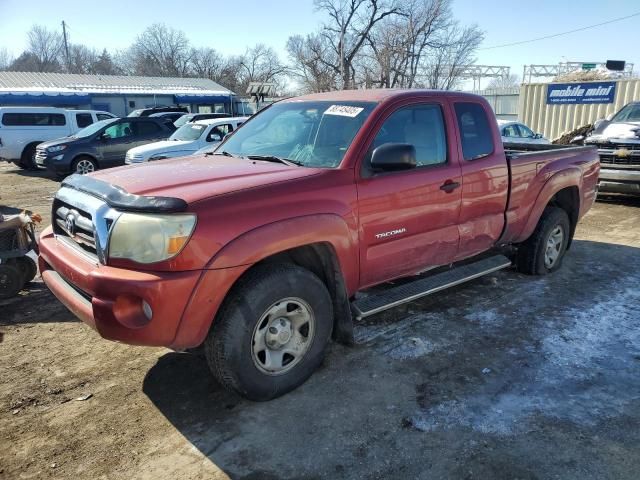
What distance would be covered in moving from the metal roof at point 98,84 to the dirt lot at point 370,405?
33193mm

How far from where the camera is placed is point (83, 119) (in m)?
18.4

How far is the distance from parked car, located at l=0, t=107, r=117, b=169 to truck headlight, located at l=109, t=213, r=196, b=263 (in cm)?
1656

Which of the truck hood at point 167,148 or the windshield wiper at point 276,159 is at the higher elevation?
the windshield wiper at point 276,159

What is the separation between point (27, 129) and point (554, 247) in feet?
55.6

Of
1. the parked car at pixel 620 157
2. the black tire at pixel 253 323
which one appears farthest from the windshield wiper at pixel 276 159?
the parked car at pixel 620 157

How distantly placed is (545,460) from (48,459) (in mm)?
2656

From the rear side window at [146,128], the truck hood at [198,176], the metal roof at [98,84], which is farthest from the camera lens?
the metal roof at [98,84]

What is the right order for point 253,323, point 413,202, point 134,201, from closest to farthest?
point 134,201, point 253,323, point 413,202

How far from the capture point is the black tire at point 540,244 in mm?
5379

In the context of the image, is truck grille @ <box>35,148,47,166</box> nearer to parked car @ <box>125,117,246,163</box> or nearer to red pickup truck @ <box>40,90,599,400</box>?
parked car @ <box>125,117,246,163</box>

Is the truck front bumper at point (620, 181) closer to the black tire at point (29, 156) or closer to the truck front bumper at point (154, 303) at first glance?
the truck front bumper at point (154, 303)

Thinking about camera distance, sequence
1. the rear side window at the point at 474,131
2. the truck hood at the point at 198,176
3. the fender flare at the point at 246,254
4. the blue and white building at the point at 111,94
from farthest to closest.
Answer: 1. the blue and white building at the point at 111,94
2. the rear side window at the point at 474,131
3. the truck hood at the point at 198,176
4. the fender flare at the point at 246,254

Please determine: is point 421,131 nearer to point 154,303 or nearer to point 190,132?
point 154,303

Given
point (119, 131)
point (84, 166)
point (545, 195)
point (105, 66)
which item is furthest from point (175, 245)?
point (105, 66)
